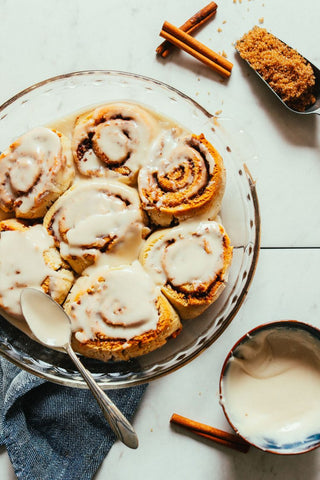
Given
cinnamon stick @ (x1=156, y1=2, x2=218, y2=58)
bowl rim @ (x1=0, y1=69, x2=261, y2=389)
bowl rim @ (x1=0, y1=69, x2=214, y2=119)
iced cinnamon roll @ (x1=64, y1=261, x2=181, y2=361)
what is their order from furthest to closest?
cinnamon stick @ (x1=156, y1=2, x2=218, y2=58) < bowl rim @ (x1=0, y1=69, x2=214, y2=119) < bowl rim @ (x1=0, y1=69, x2=261, y2=389) < iced cinnamon roll @ (x1=64, y1=261, x2=181, y2=361)

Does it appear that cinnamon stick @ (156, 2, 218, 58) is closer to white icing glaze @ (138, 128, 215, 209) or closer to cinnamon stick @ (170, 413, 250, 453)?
white icing glaze @ (138, 128, 215, 209)

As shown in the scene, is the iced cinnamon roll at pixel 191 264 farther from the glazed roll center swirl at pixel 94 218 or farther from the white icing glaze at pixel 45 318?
the white icing glaze at pixel 45 318

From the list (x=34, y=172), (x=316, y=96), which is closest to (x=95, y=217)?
(x=34, y=172)

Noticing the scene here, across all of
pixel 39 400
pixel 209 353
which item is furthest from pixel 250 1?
pixel 39 400

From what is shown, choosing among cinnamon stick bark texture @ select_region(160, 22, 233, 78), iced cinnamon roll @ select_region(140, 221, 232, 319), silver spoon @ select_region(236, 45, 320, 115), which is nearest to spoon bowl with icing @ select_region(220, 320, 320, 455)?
iced cinnamon roll @ select_region(140, 221, 232, 319)

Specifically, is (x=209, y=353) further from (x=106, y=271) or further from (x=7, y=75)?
(x=7, y=75)

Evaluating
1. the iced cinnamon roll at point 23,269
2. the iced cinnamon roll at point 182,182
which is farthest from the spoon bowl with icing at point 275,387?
the iced cinnamon roll at point 23,269

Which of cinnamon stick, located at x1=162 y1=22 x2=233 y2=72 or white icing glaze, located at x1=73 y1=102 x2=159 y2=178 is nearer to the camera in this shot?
white icing glaze, located at x1=73 y1=102 x2=159 y2=178
